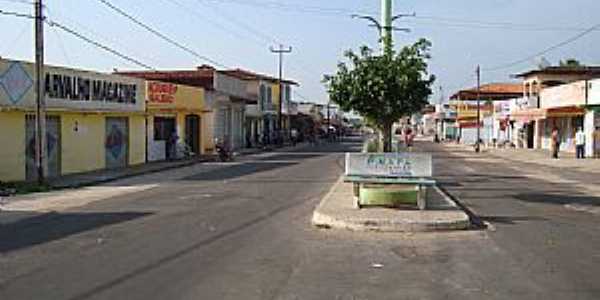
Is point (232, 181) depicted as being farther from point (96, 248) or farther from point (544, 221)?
point (96, 248)

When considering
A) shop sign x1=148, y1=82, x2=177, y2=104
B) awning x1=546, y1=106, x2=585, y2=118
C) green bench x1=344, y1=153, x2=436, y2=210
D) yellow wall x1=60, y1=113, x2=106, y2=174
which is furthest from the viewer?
awning x1=546, y1=106, x2=585, y2=118

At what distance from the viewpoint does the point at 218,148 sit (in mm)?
42406

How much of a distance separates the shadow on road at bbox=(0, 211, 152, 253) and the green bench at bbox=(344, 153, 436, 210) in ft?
14.7

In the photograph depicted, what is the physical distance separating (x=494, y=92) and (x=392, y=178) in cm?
8840

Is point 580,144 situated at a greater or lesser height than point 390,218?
greater

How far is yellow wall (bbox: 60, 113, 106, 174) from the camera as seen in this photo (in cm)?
3025

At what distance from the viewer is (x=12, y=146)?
1032 inches

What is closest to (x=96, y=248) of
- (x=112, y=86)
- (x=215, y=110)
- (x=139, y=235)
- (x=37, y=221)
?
(x=139, y=235)

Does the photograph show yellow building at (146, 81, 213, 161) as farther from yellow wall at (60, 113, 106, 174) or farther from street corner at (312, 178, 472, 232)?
street corner at (312, 178, 472, 232)

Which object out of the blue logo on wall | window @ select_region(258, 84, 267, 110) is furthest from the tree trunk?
window @ select_region(258, 84, 267, 110)

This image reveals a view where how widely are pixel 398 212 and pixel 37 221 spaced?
6.88 metres

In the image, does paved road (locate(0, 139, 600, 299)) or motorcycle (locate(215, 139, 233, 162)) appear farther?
motorcycle (locate(215, 139, 233, 162))

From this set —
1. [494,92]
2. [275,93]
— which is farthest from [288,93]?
[494,92]

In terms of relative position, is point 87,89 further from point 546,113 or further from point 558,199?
point 546,113
